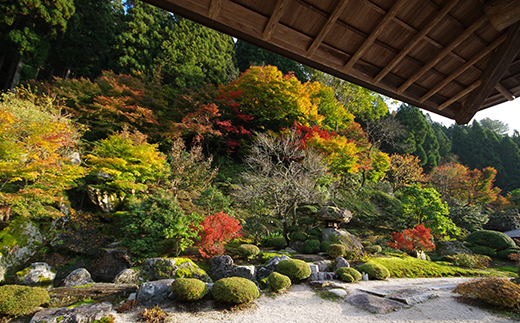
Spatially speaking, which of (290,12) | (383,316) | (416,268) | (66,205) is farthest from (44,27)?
(416,268)

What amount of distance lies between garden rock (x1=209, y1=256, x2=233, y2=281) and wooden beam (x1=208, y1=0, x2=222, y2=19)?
18.3ft

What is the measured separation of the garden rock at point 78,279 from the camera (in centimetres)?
506

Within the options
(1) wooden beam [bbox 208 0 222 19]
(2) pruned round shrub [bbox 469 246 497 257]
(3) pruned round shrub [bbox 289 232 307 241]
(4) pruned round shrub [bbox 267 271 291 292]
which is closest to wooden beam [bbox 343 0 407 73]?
(1) wooden beam [bbox 208 0 222 19]

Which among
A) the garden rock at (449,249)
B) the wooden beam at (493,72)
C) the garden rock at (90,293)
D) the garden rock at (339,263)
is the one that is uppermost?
the wooden beam at (493,72)

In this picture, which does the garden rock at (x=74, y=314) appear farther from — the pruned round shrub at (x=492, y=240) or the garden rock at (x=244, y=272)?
the pruned round shrub at (x=492, y=240)

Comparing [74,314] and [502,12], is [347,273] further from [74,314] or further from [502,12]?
[502,12]

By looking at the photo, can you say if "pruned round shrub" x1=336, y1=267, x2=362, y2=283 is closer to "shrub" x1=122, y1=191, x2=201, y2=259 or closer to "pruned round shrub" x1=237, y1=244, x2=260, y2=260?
"pruned round shrub" x1=237, y1=244, x2=260, y2=260

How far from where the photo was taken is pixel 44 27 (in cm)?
1273

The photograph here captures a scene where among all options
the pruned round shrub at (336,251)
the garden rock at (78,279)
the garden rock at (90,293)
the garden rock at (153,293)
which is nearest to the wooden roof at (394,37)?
the garden rock at (153,293)

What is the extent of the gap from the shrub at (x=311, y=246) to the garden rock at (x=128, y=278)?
17.4 ft

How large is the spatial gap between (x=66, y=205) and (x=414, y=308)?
30.7 ft

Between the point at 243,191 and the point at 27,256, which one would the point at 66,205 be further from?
the point at 243,191

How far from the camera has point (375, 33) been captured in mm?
1732

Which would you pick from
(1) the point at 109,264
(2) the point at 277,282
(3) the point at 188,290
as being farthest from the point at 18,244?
(2) the point at 277,282
